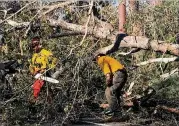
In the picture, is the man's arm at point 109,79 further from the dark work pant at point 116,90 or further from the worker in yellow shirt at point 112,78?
the dark work pant at point 116,90

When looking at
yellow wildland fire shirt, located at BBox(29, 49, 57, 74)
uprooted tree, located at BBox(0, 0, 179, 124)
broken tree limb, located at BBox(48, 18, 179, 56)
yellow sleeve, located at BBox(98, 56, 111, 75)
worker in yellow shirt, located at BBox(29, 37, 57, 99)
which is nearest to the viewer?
broken tree limb, located at BBox(48, 18, 179, 56)

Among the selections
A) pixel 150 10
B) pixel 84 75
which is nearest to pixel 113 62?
pixel 84 75

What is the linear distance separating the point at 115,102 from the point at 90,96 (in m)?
1.22

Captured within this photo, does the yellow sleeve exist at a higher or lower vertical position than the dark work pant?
higher

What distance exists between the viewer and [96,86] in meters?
11.4

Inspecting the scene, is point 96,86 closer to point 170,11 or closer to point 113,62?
point 113,62

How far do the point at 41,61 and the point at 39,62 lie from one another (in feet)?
0.28

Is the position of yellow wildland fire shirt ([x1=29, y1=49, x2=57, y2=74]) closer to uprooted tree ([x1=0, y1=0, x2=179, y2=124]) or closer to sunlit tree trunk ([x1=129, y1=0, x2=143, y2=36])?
uprooted tree ([x1=0, y1=0, x2=179, y2=124])

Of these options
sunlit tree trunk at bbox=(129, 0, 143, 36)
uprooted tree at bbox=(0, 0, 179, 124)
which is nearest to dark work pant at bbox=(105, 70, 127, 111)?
uprooted tree at bbox=(0, 0, 179, 124)

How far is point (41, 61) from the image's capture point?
1052 cm

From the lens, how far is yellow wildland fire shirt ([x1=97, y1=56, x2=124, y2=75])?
384 inches

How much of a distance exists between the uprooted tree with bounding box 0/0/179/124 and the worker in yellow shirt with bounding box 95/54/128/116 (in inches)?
8.1

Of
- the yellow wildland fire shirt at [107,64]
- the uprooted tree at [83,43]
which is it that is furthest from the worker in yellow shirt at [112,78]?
the uprooted tree at [83,43]

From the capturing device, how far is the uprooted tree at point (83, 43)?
9383 mm
